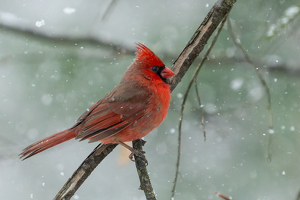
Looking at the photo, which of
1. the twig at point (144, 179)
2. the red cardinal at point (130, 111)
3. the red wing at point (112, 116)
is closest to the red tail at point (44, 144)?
the red cardinal at point (130, 111)

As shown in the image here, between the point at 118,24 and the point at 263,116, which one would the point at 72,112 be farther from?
the point at 263,116

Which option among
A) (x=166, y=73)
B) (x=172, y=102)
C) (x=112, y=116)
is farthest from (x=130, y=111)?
(x=172, y=102)

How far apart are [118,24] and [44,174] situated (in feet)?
8.12

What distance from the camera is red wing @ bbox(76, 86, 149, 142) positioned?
238 cm

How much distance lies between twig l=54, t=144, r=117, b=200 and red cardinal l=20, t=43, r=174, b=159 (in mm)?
84

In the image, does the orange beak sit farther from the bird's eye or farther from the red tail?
the red tail

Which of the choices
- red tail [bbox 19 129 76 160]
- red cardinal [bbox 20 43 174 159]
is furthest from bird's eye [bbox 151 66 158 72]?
red tail [bbox 19 129 76 160]

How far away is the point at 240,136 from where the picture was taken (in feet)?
14.6

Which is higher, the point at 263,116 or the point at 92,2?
the point at 92,2

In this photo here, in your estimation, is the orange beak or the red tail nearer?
the red tail

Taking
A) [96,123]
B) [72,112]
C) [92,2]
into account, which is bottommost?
[96,123]

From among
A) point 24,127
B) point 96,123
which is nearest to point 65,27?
point 24,127

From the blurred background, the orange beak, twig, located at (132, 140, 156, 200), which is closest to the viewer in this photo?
twig, located at (132, 140, 156, 200)

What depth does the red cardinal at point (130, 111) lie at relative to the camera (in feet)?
7.73
